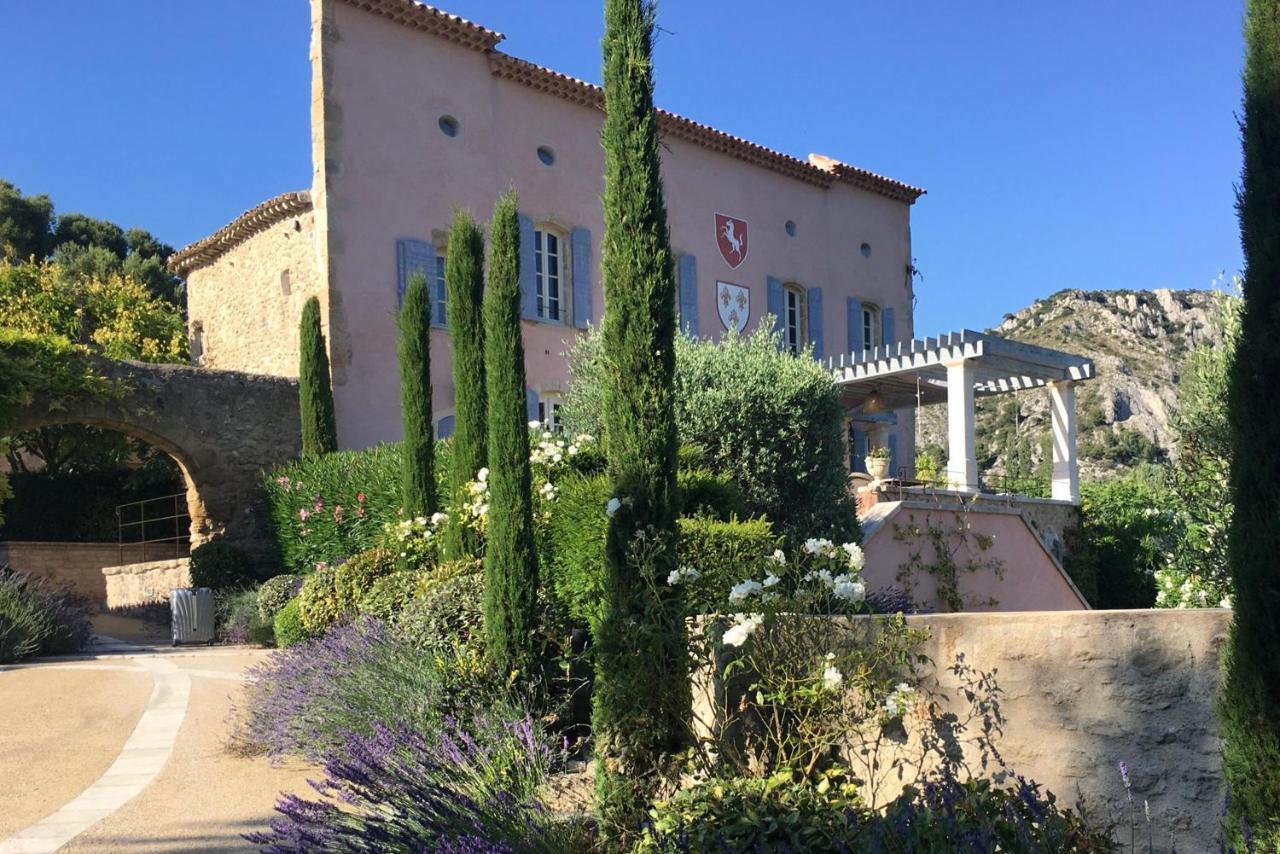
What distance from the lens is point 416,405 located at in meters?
11.5

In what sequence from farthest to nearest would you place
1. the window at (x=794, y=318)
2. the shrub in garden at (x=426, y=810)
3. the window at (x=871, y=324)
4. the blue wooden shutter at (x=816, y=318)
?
the window at (x=871, y=324) < the blue wooden shutter at (x=816, y=318) < the window at (x=794, y=318) < the shrub in garden at (x=426, y=810)

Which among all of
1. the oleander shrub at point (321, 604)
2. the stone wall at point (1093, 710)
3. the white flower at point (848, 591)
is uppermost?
the white flower at point (848, 591)

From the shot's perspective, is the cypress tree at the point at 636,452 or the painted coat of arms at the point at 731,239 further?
the painted coat of arms at the point at 731,239

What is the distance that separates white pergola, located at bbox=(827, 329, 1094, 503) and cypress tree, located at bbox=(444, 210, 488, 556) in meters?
6.34

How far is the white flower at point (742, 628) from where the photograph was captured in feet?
14.6

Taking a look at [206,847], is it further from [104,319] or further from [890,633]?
[104,319]

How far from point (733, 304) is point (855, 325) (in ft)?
12.6

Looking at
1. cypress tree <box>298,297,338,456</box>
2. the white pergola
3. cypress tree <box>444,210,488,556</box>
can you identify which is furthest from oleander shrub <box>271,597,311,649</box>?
the white pergola

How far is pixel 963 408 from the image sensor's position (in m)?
16.2

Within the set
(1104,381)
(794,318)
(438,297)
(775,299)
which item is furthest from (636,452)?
(1104,381)

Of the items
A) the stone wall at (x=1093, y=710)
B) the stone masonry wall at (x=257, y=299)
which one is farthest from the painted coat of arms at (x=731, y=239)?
the stone wall at (x=1093, y=710)

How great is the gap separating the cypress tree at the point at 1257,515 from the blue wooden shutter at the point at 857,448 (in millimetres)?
18147

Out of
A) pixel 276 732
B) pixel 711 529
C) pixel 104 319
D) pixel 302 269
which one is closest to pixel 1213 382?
pixel 711 529

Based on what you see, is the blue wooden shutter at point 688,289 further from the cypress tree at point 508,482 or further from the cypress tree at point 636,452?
the cypress tree at point 636,452
